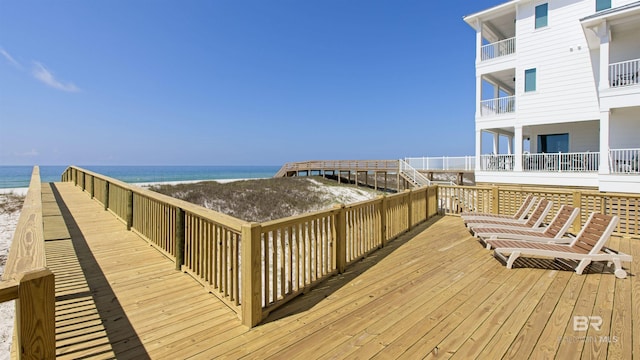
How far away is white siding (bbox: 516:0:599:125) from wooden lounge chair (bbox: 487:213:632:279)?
35.1 ft

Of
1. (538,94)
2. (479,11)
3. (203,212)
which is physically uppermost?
(479,11)

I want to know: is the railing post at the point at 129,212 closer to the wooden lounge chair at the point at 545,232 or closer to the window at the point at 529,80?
the wooden lounge chair at the point at 545,232

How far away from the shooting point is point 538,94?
1323 centimetres

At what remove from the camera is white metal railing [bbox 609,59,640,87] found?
1061cm

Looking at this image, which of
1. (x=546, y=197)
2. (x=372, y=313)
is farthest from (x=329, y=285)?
(x=546, y=197)

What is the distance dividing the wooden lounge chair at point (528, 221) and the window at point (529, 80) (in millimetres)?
9833

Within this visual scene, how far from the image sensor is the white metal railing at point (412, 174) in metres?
19.9

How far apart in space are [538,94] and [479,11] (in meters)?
4.84

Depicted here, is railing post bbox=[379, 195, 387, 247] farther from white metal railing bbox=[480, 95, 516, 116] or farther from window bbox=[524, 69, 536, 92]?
window bbox=[524, 69, 536, 92]

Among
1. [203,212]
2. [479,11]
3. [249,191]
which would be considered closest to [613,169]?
[479,11]

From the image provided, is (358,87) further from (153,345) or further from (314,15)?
(153,345)

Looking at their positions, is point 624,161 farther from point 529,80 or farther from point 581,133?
point 529,80

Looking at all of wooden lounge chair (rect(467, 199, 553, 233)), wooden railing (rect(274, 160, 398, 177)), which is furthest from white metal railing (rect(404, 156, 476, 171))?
wooden lounge chair (rect(467, 199, 553, 233))

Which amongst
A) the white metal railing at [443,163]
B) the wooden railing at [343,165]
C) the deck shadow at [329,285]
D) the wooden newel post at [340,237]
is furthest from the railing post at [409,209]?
the wooden railing at [343,165]
